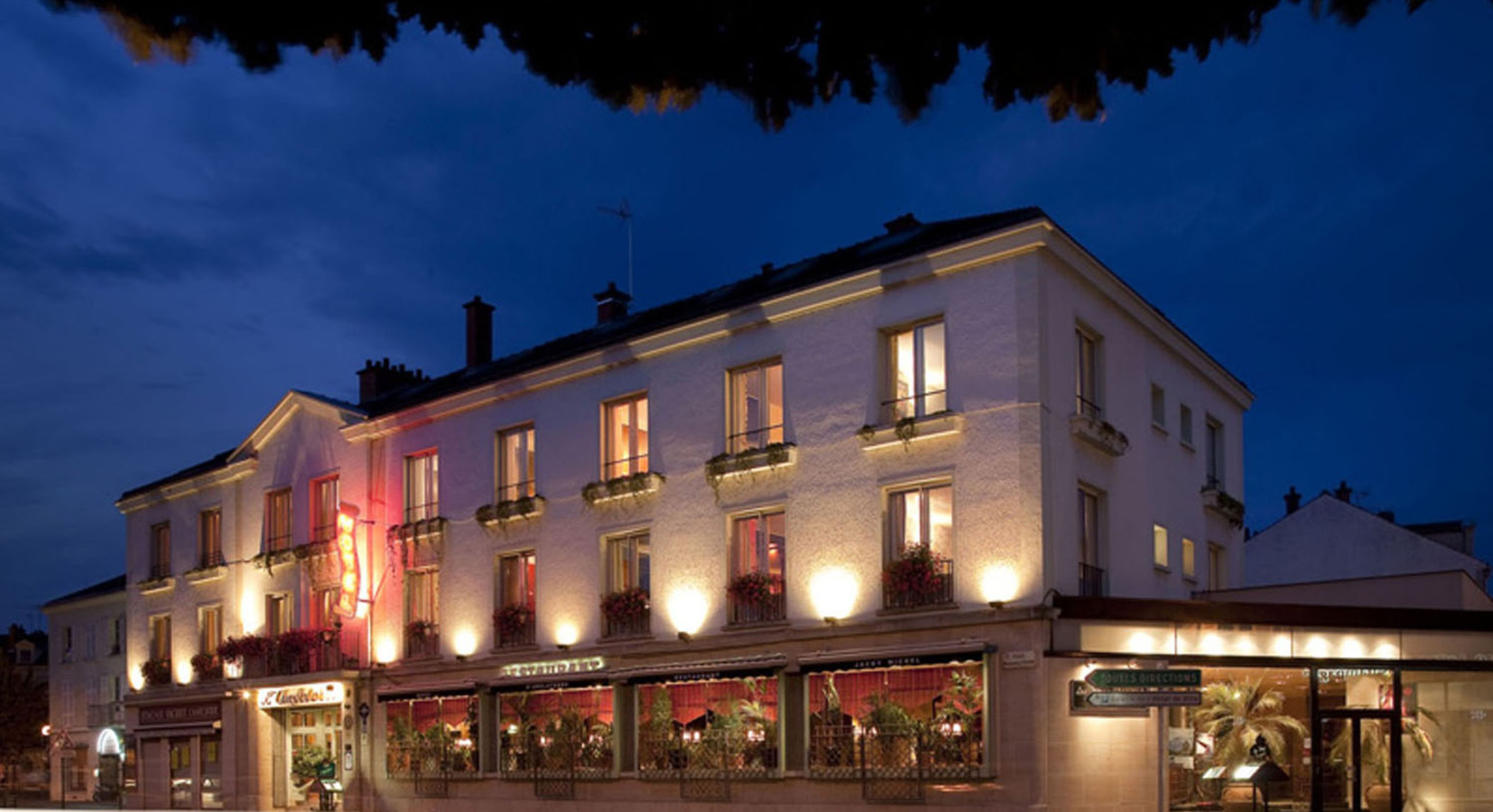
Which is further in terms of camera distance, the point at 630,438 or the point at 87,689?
the point at 87,689

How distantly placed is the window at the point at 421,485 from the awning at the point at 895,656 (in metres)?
11.9

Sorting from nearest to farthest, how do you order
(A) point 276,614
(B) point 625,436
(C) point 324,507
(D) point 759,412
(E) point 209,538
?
(D) point 759,412 → (B) point 625,436 → (C) point 324,507 → (A) point 276,614 → (E) point 209,538

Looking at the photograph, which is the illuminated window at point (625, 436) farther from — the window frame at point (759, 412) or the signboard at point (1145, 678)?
the signboard at point (1145, 678)

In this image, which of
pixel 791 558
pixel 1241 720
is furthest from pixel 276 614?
pixel 1241 720

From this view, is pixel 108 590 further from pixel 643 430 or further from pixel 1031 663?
pixel 1031 663

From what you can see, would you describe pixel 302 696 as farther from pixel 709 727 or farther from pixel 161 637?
pixel 709 727

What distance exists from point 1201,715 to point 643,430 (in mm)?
11367

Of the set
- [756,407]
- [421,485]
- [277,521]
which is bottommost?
[277,521]

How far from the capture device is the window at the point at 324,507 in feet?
119

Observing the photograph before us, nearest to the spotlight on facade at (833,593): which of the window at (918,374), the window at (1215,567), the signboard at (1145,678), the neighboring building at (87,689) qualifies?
the window at (918,374)

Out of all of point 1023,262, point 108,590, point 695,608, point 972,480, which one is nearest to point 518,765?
point 695,608

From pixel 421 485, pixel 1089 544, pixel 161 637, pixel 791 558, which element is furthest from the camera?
pixel 161 637

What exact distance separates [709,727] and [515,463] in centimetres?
802

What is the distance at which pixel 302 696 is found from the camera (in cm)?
3506
